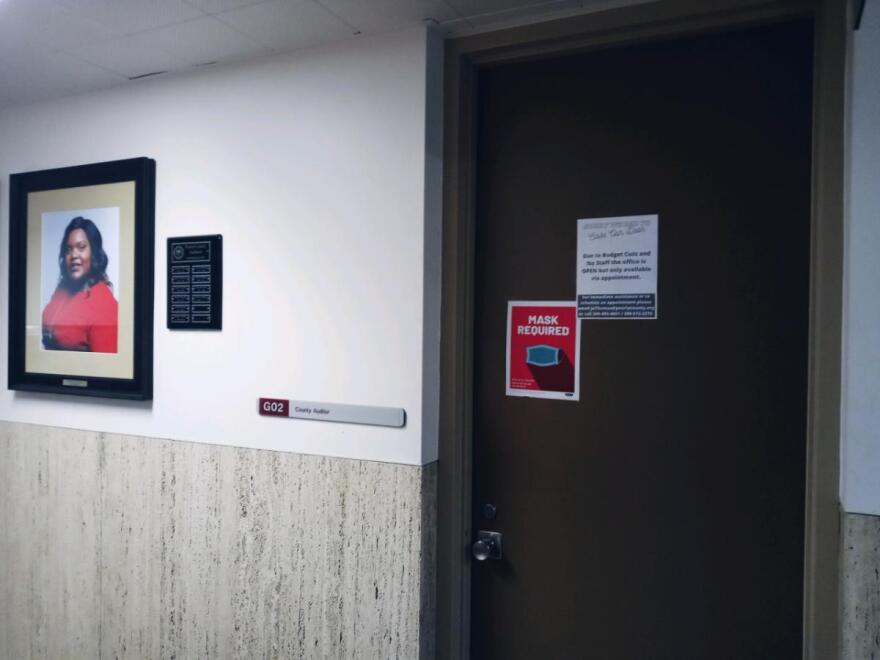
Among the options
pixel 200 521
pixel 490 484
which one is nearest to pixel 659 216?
pixel 490 484

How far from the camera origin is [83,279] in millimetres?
2623

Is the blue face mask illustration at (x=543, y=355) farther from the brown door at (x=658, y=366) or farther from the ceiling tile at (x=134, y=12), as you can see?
the ceiling tile at (x=134, y=12)

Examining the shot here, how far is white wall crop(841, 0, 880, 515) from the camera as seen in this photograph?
4.75 feet

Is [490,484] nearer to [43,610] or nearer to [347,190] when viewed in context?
[347,190]

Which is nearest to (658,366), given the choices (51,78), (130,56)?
(130,56)

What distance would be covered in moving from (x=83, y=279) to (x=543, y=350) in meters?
1.93

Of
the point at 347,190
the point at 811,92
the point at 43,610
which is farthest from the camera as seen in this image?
the point at 43,610

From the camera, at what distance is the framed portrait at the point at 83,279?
246cm

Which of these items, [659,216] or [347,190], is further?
[347,190]

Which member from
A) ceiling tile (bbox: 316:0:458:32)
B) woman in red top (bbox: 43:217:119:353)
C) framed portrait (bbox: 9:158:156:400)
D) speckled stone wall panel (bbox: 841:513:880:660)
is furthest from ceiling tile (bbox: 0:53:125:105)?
speckled stone wall panel (bbox: 841:513:880:660)

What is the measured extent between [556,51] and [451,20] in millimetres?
334

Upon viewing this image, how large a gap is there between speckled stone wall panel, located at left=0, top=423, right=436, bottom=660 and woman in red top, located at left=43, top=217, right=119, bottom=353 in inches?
15.5

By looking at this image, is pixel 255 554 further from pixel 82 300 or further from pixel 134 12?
pixel 134 12

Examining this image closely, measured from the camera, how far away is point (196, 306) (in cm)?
235
